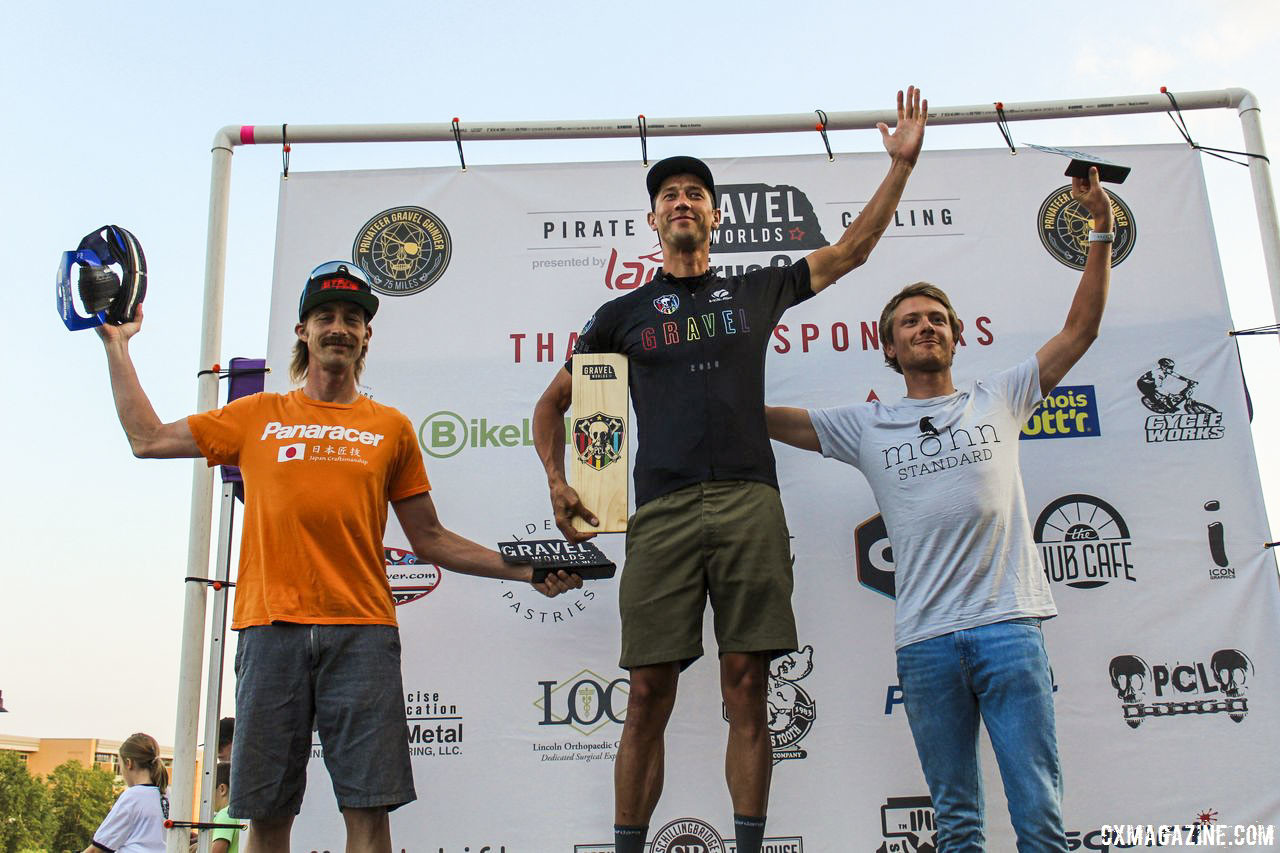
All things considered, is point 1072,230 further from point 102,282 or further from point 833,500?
point 102,282

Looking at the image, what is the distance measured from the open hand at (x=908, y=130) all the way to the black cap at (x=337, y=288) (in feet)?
5.07

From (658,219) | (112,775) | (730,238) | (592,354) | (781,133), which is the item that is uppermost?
(781,133)

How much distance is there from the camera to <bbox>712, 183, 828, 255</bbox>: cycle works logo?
3652 mm

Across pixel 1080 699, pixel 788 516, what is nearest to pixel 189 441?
pixel 788 516

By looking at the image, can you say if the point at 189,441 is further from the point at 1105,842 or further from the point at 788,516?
the point at 1105,842

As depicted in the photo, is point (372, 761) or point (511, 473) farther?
point (511, 473)

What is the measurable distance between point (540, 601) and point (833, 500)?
42.5 inches

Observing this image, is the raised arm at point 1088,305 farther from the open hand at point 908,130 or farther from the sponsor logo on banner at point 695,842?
the sponsor logo on banner at point 695,842

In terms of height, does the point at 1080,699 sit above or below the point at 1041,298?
below

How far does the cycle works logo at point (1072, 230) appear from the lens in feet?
11.9

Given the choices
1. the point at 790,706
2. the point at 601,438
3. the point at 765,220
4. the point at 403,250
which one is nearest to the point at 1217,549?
the point at 790,706

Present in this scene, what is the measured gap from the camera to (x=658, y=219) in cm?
284

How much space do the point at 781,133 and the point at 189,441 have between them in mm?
2390

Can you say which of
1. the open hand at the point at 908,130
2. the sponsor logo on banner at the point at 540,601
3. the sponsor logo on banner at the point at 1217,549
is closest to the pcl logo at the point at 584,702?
the sponsor logo on banner at the point at 540,601
